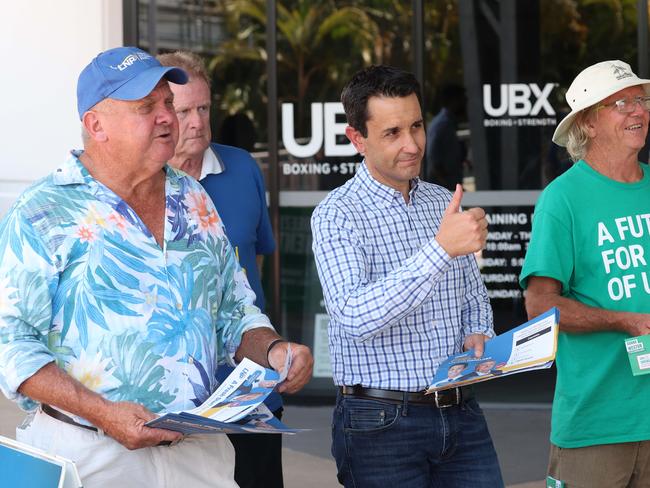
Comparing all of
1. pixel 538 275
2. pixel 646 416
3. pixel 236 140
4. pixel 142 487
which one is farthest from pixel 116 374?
pixel 236 140

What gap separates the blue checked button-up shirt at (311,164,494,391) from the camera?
3.25 meters

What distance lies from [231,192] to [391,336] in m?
1.10

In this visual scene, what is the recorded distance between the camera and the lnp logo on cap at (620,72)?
12.9 ft

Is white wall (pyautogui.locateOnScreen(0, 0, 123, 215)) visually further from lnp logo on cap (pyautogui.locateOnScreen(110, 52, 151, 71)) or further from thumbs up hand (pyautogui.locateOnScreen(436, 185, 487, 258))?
thumbs up hand (pyautogui.locateOnScreen(436, 185, 487, 258))

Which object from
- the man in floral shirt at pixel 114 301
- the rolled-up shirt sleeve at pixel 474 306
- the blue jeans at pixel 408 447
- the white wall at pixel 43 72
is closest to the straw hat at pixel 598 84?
the rolled-up shirt sleeve at pixel 474 306

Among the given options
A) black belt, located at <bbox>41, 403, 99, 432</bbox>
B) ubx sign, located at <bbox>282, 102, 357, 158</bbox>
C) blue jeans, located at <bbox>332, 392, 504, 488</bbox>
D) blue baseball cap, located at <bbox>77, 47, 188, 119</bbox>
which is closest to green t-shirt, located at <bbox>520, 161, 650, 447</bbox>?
blue jeans, located at <bbox>332, 392, 504, 488</bbox>

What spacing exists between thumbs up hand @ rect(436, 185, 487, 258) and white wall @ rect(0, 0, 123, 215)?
17.3 ft

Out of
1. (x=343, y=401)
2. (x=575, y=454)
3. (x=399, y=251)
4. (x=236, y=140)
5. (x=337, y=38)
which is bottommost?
(x=575, y=454)

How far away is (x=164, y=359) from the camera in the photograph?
2.97 meters

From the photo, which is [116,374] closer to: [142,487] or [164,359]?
[164,359]

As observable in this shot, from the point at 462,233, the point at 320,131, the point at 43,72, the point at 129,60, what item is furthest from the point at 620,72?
the point at 43,72

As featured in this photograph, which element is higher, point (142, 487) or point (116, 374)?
point (116, 374)

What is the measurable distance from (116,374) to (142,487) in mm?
327

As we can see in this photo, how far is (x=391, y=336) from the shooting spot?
3459 mm
